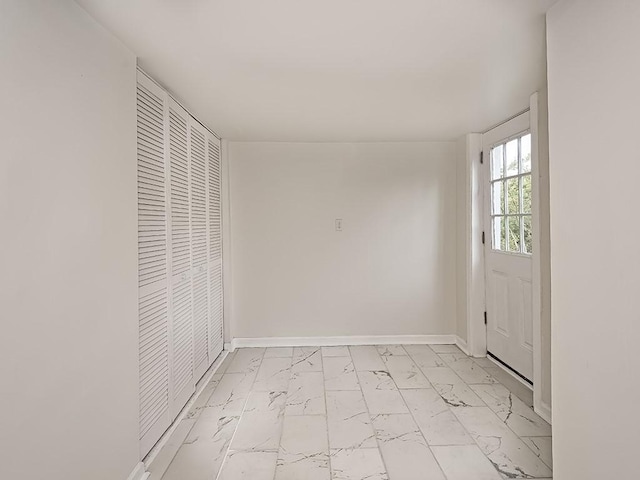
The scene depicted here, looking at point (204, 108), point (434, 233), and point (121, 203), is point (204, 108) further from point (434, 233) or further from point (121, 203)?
point (434, 233)

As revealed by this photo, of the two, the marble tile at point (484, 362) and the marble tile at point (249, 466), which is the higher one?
the marble tile at point (484, 362)

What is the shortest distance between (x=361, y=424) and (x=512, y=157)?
2492mm

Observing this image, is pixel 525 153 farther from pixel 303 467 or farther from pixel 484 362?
pixel 303 467

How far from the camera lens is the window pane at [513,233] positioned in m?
3.13

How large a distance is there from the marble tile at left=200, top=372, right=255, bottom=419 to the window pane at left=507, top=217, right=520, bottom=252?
99.7 inches

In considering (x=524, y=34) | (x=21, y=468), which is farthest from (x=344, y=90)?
(x=21, y=468)

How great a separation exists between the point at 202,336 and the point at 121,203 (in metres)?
1.73

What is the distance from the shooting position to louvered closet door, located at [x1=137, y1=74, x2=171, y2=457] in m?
2.04

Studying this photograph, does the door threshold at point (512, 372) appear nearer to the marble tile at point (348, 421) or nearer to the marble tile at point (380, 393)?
the marble tile at point (380, 393)

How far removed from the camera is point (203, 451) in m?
2.20

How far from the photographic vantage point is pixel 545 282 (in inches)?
98.3

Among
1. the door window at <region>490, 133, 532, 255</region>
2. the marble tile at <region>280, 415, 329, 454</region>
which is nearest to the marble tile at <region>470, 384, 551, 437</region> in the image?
the door window at <region>490, 133, 532, 255</region>

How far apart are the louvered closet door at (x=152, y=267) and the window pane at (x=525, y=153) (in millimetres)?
2729

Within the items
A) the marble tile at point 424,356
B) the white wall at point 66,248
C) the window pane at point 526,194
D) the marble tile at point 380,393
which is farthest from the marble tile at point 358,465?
the window pane at point 526,194
